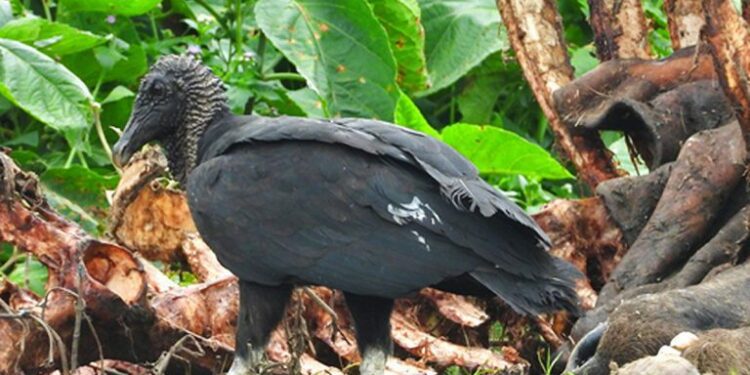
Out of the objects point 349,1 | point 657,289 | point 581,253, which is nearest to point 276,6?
point 349,1

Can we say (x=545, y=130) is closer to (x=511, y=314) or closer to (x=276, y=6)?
(x=276, y=6)

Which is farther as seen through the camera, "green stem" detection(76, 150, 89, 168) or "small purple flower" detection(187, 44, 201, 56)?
"small purple flower" detection(187, 44, 201, 56)

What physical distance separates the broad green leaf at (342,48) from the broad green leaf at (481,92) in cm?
120

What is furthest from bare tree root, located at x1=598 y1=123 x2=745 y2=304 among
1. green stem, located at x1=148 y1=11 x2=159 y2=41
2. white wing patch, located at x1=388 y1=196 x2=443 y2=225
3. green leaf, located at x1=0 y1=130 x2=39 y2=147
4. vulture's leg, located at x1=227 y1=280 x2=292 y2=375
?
green stem, located at x1=148 y1=11 x2=159 y2=41

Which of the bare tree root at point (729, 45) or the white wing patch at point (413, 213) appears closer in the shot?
the white wing patch at point (413, 213)

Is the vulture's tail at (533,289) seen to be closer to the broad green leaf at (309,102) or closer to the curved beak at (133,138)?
the curved beak at (133,138)

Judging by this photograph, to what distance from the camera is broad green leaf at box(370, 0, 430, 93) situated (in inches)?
354

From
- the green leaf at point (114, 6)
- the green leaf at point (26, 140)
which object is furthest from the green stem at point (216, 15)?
the green leaf at point (26, 140)

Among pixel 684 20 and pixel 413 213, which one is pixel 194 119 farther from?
pixel 684 20

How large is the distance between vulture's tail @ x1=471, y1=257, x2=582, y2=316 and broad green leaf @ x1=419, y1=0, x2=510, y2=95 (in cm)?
378

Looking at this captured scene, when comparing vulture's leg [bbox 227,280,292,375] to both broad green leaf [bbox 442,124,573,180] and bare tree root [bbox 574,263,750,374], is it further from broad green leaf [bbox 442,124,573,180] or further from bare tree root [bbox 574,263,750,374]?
broad green leaf [bbox 442,124,573,180]

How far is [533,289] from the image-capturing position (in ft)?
17.6

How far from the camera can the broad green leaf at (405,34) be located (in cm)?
900

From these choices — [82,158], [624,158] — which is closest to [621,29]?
[624,158]
